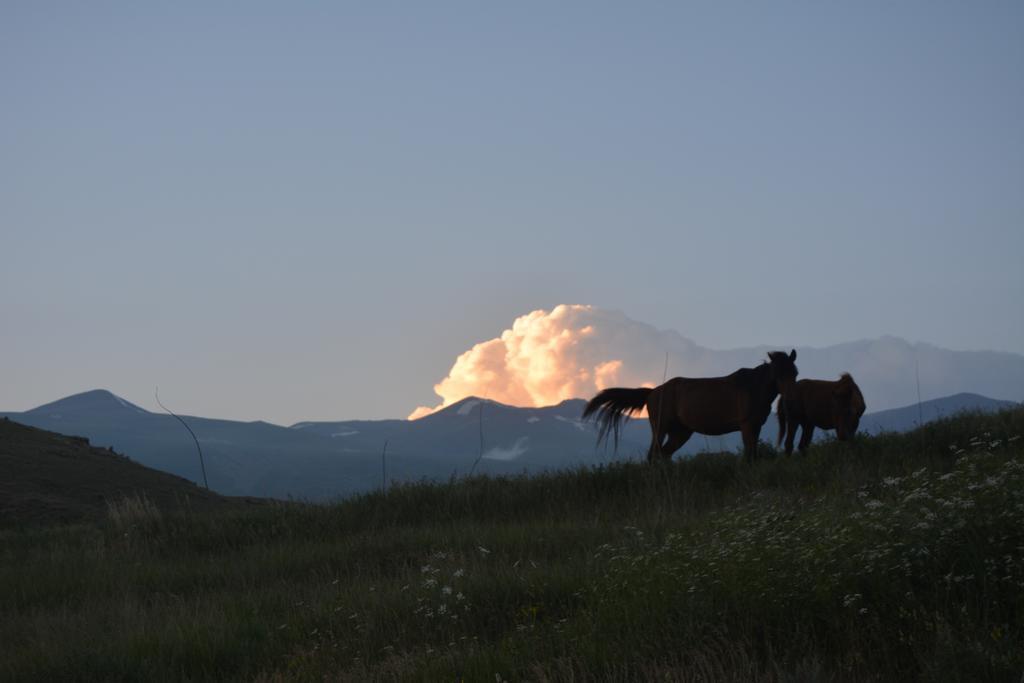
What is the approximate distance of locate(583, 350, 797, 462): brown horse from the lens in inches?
564

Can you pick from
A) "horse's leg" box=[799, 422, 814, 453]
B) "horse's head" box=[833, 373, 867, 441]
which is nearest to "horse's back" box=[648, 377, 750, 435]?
"horse's leg" box=[799, 422, 814, 453]

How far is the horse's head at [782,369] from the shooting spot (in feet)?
46.7

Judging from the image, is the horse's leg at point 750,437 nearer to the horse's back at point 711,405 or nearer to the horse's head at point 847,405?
the horse's back at point 711,405

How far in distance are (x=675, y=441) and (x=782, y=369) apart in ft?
6.83

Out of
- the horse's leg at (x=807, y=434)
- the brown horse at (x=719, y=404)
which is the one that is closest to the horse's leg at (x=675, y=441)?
the brown horse at (x=719, y=404)

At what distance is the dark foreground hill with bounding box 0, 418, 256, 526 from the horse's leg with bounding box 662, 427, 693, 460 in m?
9.93

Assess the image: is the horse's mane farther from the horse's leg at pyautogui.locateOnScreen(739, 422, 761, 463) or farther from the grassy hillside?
the grassy hillside

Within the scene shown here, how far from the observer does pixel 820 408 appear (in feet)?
49.2

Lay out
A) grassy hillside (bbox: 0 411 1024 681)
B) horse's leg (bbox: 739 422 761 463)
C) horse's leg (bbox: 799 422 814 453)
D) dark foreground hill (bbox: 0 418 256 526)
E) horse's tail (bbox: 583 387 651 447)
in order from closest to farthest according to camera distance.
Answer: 1. grassy hillside (bbox: 0 411 1024 681)
2. horse's leg (bbox: 739 422 761 463)
3. horse's leg (bbox: 799 422 814 453)
4. horse's tail (bbox: 583 387 651 447)
5. dark foreground hill (bbox: 0 418 256 526)

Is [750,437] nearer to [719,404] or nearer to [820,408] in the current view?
[719,404]

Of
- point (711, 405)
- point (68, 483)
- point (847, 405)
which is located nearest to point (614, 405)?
point (711, 405)

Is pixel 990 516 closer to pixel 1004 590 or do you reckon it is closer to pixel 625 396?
pixel 1004 590

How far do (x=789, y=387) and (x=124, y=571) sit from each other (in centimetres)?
924

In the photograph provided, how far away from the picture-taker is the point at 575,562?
8922 mm
